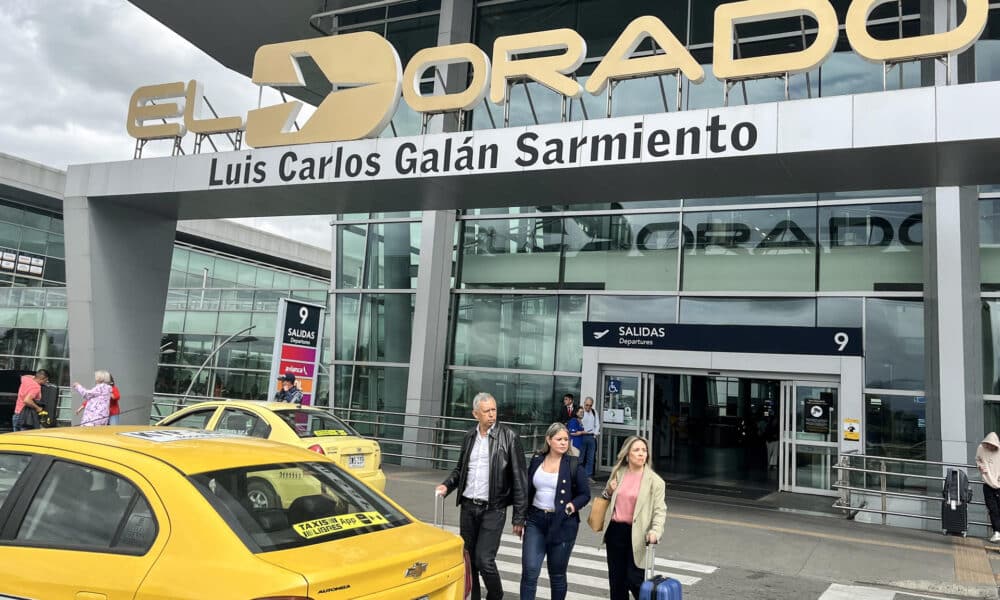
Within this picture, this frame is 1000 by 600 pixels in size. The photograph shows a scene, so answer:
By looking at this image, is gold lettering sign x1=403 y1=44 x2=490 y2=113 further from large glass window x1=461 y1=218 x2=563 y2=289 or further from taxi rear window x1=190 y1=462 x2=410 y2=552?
taxi rear window x1=190 y1=462 x2=410 y2=552

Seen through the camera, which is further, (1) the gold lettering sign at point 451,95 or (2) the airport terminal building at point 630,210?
(1) the gold lettering sign at point 451,95

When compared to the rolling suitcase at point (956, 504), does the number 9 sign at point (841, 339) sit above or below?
above

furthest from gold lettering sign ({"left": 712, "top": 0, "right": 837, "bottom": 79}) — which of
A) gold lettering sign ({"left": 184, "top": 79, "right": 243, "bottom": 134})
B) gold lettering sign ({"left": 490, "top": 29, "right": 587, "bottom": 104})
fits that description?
gold lettering sign ({"left": 184, "top": 79, "right": 243, "bottom": 134})

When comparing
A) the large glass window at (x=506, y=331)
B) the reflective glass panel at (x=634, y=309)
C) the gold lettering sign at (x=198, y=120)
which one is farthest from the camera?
the large glass window at (x=506, y=331)

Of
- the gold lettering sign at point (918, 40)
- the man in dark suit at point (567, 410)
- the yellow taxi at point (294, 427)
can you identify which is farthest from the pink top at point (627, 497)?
the man in dark suit at point (567, 410)

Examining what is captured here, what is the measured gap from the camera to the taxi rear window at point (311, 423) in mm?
9742

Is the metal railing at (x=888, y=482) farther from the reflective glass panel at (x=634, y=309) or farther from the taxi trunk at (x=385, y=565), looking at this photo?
the taxi trunk at (x=385, y=565)

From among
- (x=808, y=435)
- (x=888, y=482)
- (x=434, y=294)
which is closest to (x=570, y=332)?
(x=434, y=294)

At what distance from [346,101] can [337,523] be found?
35.3 ft

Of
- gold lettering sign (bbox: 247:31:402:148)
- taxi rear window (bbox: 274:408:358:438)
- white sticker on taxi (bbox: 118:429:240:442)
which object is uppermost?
gold lettering sign (bbox: 247:31:402:148)

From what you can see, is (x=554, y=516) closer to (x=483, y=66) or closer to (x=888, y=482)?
(x=483, y=66)

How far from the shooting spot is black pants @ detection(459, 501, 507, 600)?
5.95 m

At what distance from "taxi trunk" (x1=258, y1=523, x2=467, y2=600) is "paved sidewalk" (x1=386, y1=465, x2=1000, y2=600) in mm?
3409

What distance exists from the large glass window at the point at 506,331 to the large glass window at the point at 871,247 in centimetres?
604
